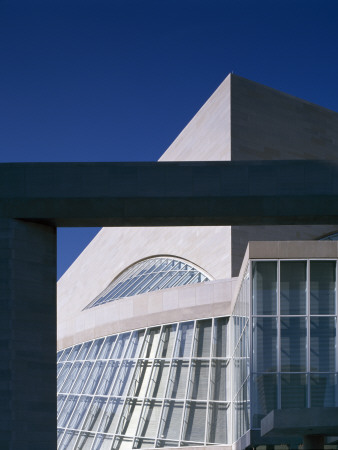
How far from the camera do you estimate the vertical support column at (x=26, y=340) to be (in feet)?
52.9

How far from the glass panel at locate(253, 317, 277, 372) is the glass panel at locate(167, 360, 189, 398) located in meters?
8.83

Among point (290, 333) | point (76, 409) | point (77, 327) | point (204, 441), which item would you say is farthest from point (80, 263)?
point (290, 333)

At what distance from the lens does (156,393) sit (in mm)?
37844

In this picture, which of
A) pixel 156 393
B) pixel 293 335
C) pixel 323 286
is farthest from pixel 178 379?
pixel 323 286

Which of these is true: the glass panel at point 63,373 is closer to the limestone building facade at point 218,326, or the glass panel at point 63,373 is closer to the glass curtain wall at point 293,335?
the limestone building facade at point 218,326

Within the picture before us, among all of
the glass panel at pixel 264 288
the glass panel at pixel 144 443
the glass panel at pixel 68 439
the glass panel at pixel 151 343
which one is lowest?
the glass panel at pixel 68 439

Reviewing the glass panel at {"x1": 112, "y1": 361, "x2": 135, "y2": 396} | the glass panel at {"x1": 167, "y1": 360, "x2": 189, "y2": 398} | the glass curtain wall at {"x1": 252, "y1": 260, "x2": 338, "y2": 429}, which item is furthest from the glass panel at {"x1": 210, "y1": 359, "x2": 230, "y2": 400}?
the glass curtain wall at {"x1": 252, "y1": 260, "x2": 338, "y2": 429}

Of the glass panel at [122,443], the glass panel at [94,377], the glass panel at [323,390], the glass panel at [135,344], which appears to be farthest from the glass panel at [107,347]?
the glass panel at [323,390]

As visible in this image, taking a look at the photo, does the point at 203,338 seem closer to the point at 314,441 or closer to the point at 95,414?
the point at 95,414

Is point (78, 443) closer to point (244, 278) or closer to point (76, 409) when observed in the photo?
point (76, 409)

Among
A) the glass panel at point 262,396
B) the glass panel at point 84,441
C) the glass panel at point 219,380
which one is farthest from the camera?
the glass panel at point 84,441

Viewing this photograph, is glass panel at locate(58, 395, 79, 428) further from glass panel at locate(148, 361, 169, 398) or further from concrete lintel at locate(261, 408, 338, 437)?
concrete lintel at locate(261, 408, 338, 437)

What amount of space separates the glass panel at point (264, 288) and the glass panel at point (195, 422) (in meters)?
8.66

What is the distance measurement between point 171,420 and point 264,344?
368 inches
